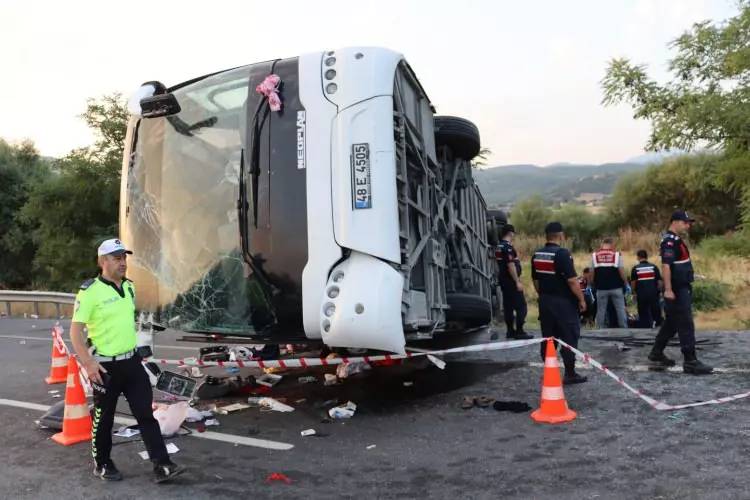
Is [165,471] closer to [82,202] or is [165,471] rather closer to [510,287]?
[510,287]

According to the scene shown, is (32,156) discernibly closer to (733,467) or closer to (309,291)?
(309,291)

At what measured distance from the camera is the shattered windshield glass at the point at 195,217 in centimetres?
461

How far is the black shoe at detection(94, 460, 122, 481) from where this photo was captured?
402 centimetres

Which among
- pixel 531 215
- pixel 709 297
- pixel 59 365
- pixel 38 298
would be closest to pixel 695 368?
pixel 59 365

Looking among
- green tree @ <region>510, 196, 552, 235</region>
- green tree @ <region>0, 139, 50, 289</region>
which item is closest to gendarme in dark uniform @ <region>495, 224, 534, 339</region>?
green tree @ <region>0, 139, 50, 289</region>

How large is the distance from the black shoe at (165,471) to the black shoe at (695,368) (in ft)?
15.2

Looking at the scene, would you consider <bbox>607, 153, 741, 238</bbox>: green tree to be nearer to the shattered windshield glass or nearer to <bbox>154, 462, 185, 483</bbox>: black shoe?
the shattered windshield glass

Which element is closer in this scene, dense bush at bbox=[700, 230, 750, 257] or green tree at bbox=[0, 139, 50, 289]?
dense bush at bbox=[700, 230, 750, 257]

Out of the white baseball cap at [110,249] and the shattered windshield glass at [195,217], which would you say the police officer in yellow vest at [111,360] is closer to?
the white baseball cap at [110,249]

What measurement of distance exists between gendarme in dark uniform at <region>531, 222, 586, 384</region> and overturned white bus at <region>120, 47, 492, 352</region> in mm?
1285

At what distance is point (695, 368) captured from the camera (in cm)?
582

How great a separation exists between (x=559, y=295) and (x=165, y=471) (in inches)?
150

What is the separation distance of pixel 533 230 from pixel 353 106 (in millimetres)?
35184

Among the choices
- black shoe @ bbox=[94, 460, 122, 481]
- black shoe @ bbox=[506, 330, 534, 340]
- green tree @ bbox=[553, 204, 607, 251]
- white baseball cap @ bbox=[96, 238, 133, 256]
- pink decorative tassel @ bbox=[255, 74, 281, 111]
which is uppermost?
green tree @ bbox=[553, 204, 607, 251]
